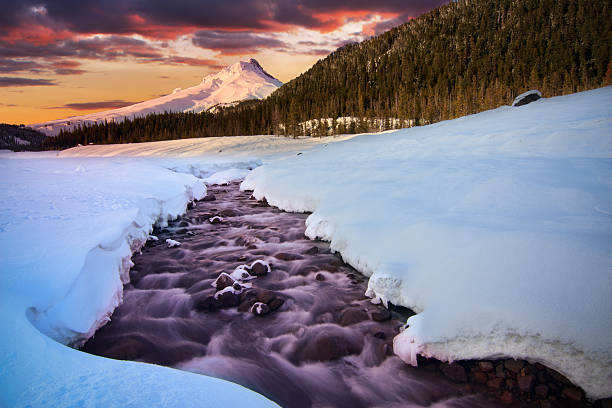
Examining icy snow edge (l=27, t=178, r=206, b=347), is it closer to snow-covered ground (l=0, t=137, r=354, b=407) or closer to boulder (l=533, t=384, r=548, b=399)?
snow-covered ground (l=0, t=137, r=354, b=407)

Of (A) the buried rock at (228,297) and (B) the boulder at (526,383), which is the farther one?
(A) the buried rock at (228,297)

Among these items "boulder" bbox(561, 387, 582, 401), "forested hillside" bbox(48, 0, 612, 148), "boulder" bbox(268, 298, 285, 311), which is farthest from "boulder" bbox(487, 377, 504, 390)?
→ "forested hillside" bbox(48, 0, 612, 148)

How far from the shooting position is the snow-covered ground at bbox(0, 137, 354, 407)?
2686 millimetres

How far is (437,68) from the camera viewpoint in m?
75.5

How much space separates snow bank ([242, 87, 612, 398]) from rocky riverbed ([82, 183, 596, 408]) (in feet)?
0.91

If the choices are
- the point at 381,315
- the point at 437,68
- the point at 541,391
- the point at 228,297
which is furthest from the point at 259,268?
the point at 437,68

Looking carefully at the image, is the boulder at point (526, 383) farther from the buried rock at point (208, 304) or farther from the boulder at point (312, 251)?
the boulder at point (312, 251)

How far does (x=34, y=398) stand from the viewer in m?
2.54

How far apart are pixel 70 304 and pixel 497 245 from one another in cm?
594

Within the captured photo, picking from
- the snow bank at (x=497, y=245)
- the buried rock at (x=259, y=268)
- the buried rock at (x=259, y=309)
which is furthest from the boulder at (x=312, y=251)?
the buried rock at (x=259, y=309)

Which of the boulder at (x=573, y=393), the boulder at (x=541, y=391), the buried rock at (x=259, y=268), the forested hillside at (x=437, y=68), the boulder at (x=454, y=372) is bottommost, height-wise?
the buried rock at (x=259, y=268)

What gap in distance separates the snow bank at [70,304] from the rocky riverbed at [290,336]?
538 mm

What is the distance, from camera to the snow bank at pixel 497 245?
3.50 metres

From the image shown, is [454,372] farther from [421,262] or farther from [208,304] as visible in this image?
[208,304]
